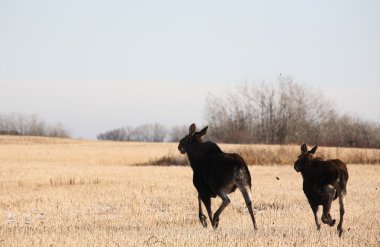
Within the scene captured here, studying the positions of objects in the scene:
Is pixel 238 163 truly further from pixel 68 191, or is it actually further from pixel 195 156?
pixel 68 191

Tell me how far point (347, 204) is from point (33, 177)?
16.6m

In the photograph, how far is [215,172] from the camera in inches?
421

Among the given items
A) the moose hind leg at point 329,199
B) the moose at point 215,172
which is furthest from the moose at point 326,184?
the moose at point 215,172

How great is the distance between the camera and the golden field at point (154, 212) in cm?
978

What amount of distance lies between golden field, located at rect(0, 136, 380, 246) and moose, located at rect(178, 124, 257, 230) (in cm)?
64

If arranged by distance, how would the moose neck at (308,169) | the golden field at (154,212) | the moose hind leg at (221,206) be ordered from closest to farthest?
the golden field at (154,212)
the moose hind leg at (221,206)
the moose neck at (308,169)

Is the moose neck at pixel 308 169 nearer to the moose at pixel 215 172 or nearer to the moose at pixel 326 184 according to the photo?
the moose at pixel 326 184

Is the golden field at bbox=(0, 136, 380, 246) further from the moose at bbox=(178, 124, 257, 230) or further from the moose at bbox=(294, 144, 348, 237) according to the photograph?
the moose at bbox=(178, 124, 257, 230)

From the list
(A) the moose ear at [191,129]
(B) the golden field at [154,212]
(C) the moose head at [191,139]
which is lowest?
(B) the golden field at [154,212]

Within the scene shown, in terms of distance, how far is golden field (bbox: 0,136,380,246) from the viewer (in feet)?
32.1

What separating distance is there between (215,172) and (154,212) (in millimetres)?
5412

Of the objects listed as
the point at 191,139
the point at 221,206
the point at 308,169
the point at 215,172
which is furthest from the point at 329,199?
the point at 191,139

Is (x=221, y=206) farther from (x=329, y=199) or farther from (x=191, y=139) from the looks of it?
(x=329, y=199)

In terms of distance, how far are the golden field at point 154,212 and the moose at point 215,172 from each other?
635 millimetres
